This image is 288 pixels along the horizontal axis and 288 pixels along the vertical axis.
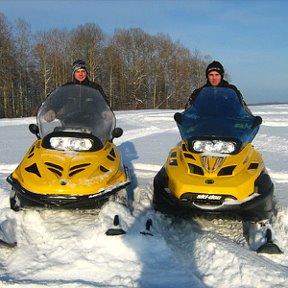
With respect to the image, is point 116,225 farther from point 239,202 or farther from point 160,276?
point 239,202

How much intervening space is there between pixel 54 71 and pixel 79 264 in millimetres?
43776

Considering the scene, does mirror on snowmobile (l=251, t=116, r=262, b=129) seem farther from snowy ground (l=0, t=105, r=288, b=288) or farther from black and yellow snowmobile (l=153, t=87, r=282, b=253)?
snowy ground (l=0, t=105, r=288, b=288)

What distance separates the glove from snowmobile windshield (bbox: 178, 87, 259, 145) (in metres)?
1.65

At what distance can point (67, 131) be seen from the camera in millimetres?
4883

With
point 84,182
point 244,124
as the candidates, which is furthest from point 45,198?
point 244,124

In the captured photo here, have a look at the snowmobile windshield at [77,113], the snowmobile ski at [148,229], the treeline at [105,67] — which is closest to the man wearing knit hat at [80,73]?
the snowmobile windshield at [77,113]

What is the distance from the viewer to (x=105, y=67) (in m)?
49.5

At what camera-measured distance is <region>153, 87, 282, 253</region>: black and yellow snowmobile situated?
433 cm

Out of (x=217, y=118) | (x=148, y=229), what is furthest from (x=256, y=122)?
(x=148, y=229)

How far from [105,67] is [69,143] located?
4591cm

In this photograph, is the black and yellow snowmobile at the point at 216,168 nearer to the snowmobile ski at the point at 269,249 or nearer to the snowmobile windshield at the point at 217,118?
the snowmobile windshield at the point at 217,118

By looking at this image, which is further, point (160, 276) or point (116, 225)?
point (116, 225)

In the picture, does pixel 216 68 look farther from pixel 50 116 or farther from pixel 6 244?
pixel 6 244

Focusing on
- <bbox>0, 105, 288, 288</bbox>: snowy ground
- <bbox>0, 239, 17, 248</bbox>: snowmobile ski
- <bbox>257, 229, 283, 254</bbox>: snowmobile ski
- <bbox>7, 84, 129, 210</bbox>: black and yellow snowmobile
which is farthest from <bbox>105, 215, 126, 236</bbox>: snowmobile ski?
<bbox>257, 229, 283, 254</bbox>: snowmobile ski
